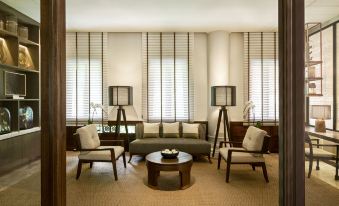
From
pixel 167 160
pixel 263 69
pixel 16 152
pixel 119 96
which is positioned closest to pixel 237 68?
pixel 263 69

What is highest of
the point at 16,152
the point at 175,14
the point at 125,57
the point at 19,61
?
the point at 175,14

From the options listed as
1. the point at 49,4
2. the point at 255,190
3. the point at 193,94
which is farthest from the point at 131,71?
the point at 49,4

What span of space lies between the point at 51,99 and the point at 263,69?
5.38m

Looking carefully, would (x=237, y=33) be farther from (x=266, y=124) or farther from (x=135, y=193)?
(x=135, y=193)

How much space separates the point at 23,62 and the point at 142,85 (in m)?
2.50

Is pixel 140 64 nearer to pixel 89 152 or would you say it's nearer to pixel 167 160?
pixel 89 152

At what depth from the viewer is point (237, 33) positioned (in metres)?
5.93

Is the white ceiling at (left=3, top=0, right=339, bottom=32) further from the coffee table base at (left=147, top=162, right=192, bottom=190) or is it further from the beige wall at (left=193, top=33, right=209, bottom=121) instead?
the coffee table base at (left=147, top=162, right=192, bottom=190)

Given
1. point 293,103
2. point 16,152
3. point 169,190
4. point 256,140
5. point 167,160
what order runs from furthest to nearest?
point 16,152 < point 256,140 < point 167,160 < point 169,190 < point 293,103

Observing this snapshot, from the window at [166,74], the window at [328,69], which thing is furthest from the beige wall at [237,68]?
the window at [328,69]

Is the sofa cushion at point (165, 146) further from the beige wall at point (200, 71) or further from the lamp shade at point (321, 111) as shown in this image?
the lamp shade at point (321, 111)

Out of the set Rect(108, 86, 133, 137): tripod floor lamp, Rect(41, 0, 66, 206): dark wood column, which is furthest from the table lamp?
Rect(108, 86, 133, 137): tripod floor lamp

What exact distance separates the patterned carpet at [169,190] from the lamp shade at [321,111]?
3.19 feet

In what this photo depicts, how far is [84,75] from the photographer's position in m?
5.83
